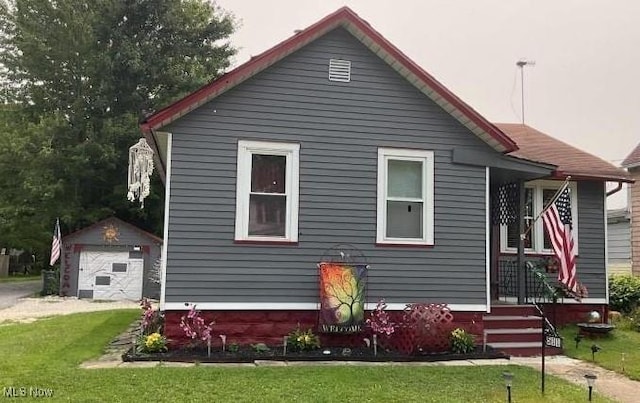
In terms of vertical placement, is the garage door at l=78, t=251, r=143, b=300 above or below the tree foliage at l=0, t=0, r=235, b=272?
below

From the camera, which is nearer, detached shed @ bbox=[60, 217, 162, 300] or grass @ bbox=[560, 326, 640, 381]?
grass @ bbox=[560, 326, 640, 381]

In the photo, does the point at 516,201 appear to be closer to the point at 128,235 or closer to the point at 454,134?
the point at 454,134

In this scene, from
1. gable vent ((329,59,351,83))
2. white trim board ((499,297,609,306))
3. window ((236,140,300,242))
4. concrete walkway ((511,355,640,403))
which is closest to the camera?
concrete walkway ((511,355,640,403))

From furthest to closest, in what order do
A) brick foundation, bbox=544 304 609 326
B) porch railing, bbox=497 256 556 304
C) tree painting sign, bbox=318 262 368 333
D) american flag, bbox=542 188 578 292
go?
1. brick foundation, bbox=544 304 609 326
2. porch railing, bbox=497 256 556 304
3. tree painting sign, bbox=318 262 368 333
4. american flag, bbox=542 188 578 292

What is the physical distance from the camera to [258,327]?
347 inches

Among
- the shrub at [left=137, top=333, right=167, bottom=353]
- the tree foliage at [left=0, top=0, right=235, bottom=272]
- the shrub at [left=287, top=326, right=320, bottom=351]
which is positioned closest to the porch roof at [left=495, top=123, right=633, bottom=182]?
the shrub at [left=287, top=326, right=320, bottom=351]

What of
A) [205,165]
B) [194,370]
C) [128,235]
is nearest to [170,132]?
[205,165]

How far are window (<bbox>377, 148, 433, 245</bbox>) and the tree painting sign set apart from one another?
1.09 metres

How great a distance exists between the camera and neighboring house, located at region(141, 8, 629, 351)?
8.72m

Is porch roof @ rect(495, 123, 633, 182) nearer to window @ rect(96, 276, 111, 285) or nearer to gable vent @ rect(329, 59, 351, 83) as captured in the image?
gable vent @ rect(329, 59, 351, 83)

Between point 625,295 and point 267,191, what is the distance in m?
9.02

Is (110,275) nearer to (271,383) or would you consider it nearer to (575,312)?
(575,312)

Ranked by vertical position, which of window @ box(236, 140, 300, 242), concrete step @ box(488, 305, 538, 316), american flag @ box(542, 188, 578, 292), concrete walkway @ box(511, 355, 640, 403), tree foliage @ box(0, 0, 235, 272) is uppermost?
tree foliage @ box(0, 0, 235, 272)

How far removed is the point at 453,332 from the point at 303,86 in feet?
14.8
